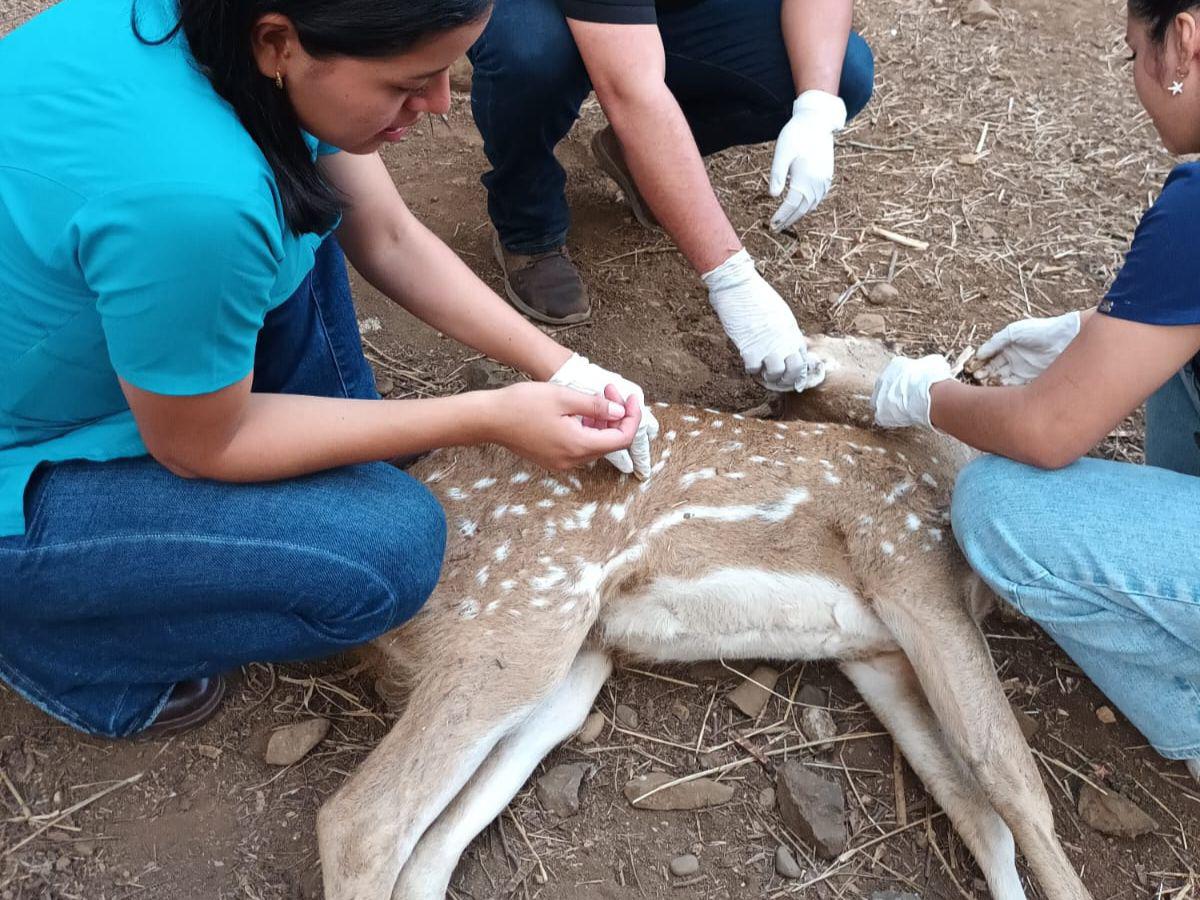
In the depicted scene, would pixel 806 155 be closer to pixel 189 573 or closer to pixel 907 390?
pixel 907 390

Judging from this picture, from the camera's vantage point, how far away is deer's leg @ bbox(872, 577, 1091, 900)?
2.46 m

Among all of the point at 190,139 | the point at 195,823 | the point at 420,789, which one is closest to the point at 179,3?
the point at 190,139

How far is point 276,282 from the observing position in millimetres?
2051

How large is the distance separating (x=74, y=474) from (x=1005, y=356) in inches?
107

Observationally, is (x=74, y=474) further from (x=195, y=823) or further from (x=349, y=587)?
(x=195, y=823)

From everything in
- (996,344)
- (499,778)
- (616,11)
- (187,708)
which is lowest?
(499,778)

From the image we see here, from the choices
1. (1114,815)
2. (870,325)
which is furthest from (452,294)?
(1114,815)

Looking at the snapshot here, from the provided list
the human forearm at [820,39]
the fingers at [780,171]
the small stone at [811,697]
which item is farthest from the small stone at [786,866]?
the human forearm at [820,39]

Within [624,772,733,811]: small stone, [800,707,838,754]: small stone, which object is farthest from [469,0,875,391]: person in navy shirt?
[624,772,733,811]: small stone

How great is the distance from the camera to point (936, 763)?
2713 millimetres

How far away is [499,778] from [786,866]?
76cm

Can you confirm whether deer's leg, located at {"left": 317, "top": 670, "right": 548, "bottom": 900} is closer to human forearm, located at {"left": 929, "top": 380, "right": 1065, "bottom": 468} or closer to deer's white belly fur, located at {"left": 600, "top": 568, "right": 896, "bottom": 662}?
deer's white belly fur, located at {"left": 600, "top": 568, "right": 896, "bottom": 662}

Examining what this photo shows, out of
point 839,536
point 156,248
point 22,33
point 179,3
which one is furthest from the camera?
point 839,536

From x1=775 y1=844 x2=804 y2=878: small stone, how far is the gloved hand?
1.46m
